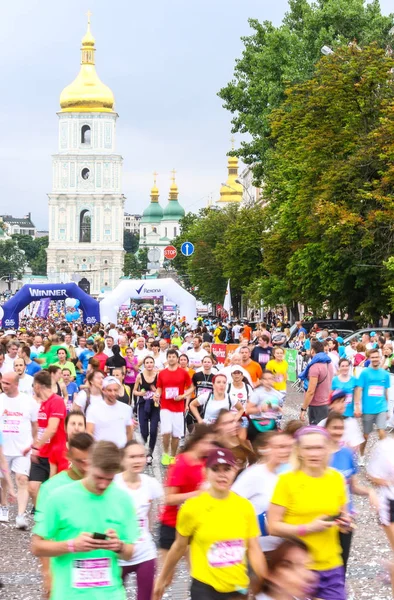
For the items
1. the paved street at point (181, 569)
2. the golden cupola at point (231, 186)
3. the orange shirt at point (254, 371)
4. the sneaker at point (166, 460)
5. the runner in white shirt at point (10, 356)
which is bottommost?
the paved street at point (181, 569)

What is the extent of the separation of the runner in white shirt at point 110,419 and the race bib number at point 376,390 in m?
4.10

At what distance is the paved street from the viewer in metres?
8.98

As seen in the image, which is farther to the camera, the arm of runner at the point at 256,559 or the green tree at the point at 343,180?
the green tree at the point at 343,180

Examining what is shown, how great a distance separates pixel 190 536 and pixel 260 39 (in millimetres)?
45812

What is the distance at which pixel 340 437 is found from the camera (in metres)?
8.30

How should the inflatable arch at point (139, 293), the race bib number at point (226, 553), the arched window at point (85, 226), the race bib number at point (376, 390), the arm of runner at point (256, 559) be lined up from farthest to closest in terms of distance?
the arched window at point (85, 226), the inflatable arch at point (139, 293), the race bib number at point (376, 390), the race bib number at point (226, 553), the arm of runner at point (256, 559)

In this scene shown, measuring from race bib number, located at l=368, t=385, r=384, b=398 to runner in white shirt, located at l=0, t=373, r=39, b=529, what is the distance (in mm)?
4764

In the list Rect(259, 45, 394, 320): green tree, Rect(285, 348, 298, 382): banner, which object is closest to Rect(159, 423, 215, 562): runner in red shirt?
Rect(285, 348, 298, 382): banner

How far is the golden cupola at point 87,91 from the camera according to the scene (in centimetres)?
15162

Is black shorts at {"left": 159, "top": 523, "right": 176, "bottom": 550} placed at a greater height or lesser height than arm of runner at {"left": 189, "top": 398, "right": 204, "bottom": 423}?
lesser

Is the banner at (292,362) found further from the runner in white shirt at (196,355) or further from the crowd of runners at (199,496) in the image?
the crowd of runners at (199,496)

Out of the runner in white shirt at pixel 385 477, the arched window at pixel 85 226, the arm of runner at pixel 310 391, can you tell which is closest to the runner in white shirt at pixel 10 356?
the arm of runner at pixel 310 391

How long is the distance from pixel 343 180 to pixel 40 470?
2704cm

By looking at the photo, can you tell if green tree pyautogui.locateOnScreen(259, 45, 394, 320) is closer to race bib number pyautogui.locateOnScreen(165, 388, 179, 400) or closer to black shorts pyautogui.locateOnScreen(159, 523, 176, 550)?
Result: race bib number pyautogui.locateOnScreen(165, 388, 179, 400)
